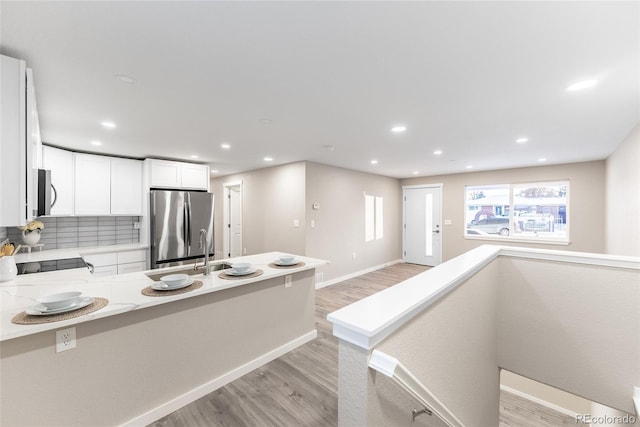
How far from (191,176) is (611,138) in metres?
6.23

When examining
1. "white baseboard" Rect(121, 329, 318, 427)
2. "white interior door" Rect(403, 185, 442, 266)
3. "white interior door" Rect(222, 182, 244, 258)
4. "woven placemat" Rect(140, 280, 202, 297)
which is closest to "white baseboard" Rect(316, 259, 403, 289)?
"white interior door" Rect(403, 185, 442, 266)

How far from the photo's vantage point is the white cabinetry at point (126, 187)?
417 cm

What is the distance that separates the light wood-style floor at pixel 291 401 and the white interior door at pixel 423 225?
3860 millimetres

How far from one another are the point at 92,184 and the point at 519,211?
805cm

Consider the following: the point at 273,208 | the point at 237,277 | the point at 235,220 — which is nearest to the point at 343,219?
the point at 273,208

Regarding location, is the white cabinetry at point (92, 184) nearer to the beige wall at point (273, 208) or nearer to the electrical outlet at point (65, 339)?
the beige wall at point (273, 208)

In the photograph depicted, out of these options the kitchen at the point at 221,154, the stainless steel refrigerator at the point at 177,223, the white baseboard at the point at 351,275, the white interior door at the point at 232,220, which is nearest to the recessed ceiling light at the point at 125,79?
the kitchen at the point at 221,154

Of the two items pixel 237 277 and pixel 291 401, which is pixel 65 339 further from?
pixel 291 401

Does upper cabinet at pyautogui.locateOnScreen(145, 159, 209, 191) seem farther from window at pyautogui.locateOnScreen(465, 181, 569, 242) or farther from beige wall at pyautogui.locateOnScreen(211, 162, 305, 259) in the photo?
window at pyautogui.locateOnScreen(465, 181, 569, 242)

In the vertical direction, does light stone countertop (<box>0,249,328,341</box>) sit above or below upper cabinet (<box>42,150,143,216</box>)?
below

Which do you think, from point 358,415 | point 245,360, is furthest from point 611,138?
point 245,360

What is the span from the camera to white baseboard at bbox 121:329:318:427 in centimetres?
181

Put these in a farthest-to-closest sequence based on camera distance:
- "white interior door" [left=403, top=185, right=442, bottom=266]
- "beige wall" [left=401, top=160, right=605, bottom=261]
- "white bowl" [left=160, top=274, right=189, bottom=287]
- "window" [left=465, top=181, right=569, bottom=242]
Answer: "white interior door" [left=403, top=185, right=442, bottom=266] < "window" [left=465, top=181, right=569, bottom=242] < "beige wall" [left=401, top=160, right=605, bottom=261] < "white bowl" [left=160, top=274, right=189, bottom=287]

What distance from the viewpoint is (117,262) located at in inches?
157
